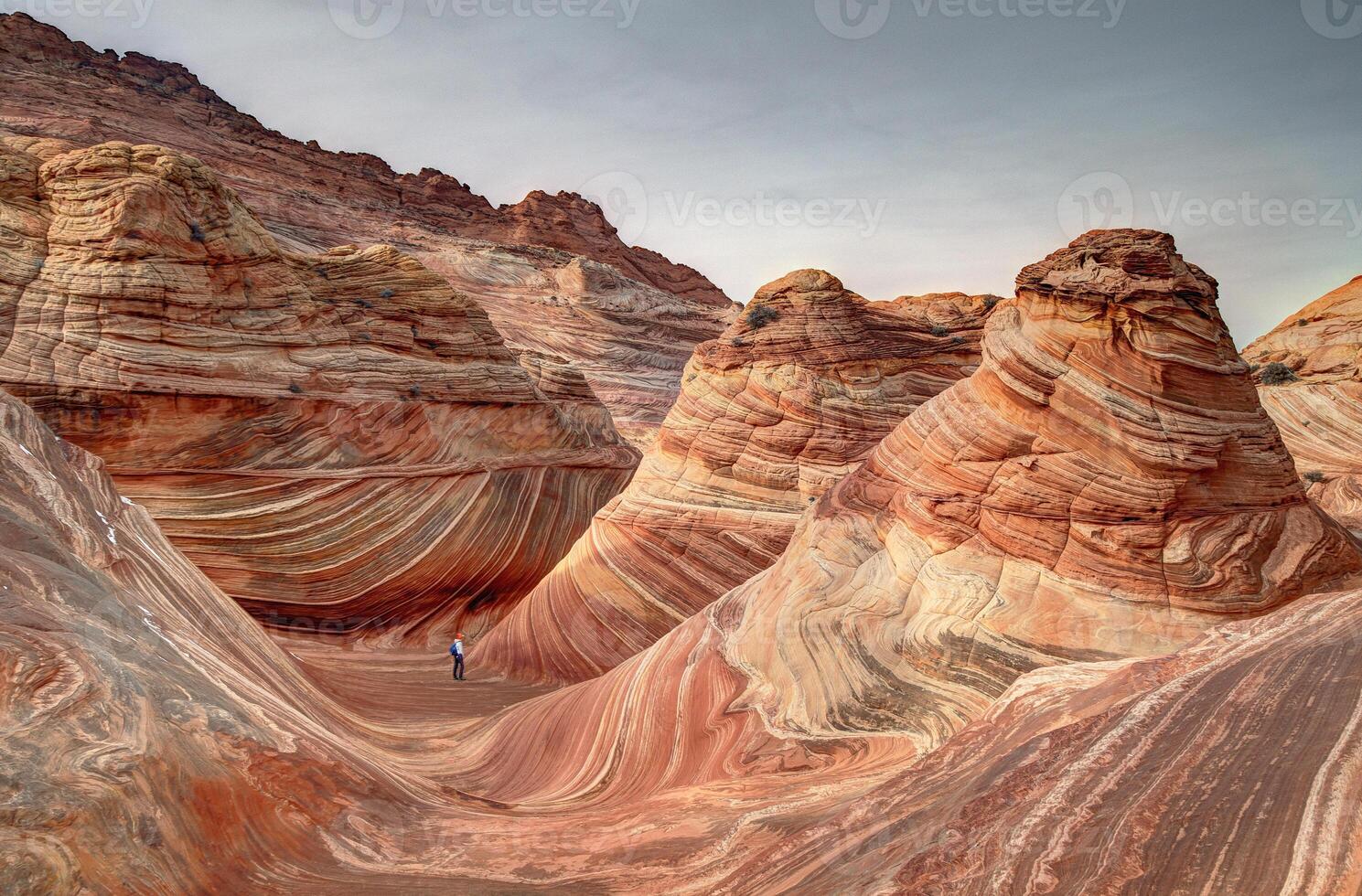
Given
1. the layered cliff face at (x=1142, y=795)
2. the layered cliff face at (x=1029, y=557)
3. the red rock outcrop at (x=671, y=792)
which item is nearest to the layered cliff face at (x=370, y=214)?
the layered cliff face at (x=1029, y=557)

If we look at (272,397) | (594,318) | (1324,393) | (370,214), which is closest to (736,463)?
(272,397)

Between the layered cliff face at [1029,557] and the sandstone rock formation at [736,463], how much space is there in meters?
3.98

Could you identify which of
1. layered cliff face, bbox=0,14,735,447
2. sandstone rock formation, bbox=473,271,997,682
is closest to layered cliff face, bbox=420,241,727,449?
layered cliff face, bbox=0,14,735,447

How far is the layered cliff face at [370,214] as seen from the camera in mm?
36281

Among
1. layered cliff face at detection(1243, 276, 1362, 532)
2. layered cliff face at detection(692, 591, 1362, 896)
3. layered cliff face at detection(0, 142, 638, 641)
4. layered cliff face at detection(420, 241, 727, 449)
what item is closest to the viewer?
layered cliff face at detection(692, 591, 1362, 896)

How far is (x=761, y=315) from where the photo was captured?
13.3 m

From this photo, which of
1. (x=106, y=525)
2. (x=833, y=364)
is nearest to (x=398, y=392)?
(x=833, y=364)

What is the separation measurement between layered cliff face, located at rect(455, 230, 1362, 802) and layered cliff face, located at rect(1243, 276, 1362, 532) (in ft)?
13.6

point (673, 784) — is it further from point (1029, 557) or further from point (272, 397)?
point (272, 397)

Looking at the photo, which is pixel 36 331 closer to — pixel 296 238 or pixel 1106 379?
pixel 1106 379

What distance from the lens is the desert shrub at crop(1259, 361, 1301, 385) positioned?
16.3 m

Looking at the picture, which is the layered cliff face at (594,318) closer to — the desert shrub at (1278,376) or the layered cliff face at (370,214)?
the layered cliff face at (370,214)

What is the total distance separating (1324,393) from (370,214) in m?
47.4

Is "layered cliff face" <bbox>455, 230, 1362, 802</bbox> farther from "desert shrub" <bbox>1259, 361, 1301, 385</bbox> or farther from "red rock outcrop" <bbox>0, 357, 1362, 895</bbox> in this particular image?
"desert shrub" <bbox>1259, 361, 1301, 385</bbox>
